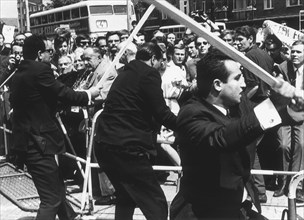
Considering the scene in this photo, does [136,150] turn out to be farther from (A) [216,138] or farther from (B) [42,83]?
(A) [216,138]

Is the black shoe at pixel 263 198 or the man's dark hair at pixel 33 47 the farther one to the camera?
the black shoe at pixel 263 198

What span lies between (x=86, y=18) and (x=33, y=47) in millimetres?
22663

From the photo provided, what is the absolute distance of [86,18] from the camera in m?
26.9

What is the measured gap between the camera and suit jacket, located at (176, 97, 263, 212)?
2.75 metres

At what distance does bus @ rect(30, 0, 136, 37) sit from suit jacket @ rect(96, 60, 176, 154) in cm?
1910

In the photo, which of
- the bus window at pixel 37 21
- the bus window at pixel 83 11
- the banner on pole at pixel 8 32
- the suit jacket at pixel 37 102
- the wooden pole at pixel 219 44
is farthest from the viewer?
the bus window at pixel 37 21

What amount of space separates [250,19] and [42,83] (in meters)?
25.6

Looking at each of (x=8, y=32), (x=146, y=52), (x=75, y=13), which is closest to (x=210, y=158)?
(x=146, y=52)

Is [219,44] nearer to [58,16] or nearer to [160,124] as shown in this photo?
[160,124]

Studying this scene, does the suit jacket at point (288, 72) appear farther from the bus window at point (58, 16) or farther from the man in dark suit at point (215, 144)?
the bus window at point (58, 16)

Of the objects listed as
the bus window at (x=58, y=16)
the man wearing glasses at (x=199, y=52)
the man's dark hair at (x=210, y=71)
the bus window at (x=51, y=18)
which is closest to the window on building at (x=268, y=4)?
the bus window at (x=58, y=16)

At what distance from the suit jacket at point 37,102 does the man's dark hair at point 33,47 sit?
0.31 ft

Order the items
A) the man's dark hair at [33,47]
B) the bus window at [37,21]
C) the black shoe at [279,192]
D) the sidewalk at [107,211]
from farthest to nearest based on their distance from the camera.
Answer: the bus window at [37,21] → the black shoe at [279,192] → the sidewalk at [107,211] → the man's dark hair at [33,47]

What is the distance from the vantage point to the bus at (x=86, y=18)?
25484mm
